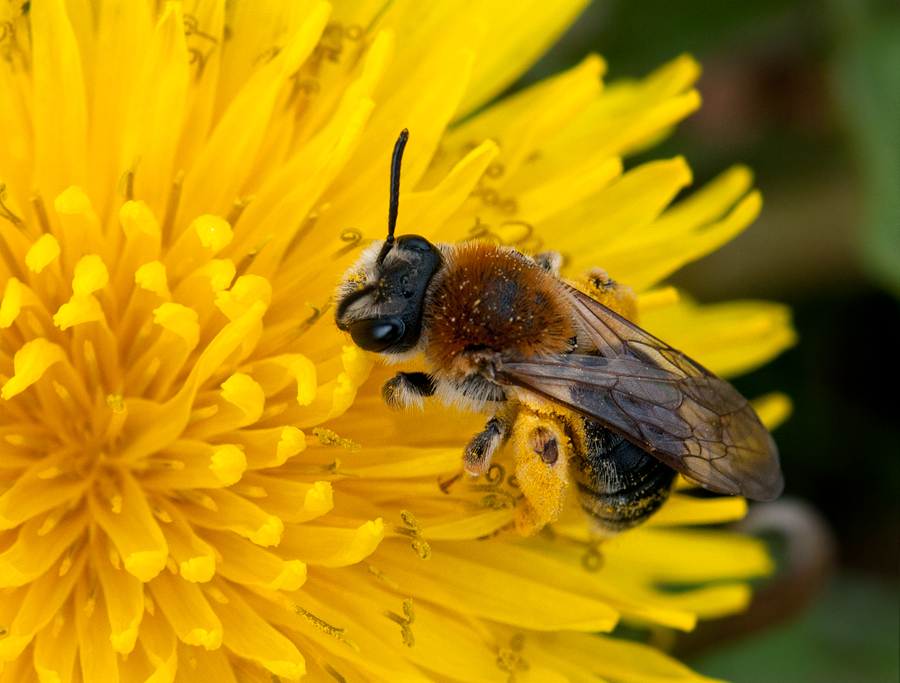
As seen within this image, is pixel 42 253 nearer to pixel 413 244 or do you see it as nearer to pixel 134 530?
pixel 134 530

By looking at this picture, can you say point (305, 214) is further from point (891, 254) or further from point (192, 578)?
point (891, 254)

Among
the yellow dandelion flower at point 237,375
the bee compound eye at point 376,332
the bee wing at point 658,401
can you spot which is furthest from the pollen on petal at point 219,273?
the bee wing at point 658,401

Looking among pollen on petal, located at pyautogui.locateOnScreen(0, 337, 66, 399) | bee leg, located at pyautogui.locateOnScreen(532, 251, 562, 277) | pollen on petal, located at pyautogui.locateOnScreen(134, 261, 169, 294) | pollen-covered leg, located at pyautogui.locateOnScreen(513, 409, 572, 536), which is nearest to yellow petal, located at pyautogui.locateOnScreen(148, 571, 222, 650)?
pollen on petal, located at pyautogui.locateOnScreen(0, 337, 66, 399)

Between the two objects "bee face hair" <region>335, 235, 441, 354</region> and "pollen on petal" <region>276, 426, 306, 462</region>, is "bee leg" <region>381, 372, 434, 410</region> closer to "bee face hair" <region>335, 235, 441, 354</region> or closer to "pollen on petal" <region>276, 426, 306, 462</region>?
"bee face hair" <region>335, 235, 441, 354</region>

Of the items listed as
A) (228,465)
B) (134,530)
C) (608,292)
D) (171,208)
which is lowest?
(134,530)

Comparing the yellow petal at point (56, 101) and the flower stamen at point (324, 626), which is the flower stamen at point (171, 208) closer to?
the yellow petal at point (56, 101)

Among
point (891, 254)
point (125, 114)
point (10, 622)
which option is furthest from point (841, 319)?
point (10, 622)

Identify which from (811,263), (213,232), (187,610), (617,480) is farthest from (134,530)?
(811,263)
